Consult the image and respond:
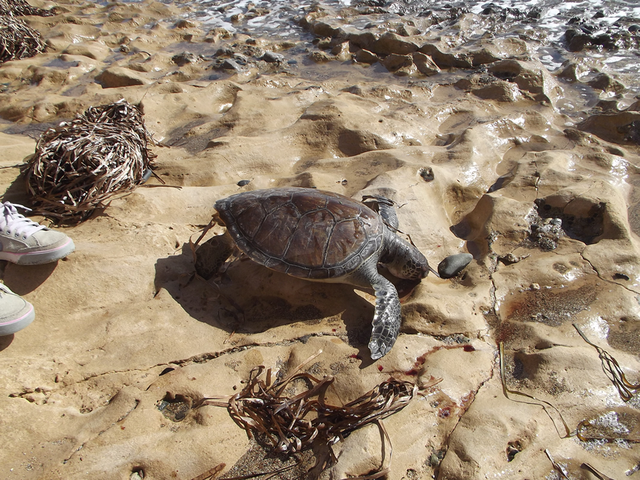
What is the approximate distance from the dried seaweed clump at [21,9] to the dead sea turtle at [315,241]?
23.8ft

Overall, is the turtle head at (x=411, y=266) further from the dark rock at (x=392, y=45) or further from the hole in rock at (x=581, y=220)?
the dark rock at (x=392, y=45)

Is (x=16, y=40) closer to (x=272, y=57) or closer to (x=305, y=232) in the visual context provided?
(x=272, y=57)

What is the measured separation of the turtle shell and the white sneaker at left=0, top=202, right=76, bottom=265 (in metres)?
1.06

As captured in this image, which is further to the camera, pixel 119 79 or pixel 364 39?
pixel 364 39

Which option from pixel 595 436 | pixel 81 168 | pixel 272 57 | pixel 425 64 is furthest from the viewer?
pixel 272 57

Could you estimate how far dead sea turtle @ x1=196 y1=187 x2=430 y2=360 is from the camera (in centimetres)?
263

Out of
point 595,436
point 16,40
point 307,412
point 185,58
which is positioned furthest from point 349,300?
point 16,40

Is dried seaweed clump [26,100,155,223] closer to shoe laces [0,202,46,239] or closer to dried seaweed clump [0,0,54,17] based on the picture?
shoe laces [0,202,46,239]

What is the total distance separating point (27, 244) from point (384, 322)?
222 centimetres

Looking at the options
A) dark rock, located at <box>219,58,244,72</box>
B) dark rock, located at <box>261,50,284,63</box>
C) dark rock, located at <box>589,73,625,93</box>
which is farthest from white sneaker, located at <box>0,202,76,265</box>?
dark rock, located at <box>589,73,625,93</box>

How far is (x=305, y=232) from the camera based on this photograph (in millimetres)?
2672

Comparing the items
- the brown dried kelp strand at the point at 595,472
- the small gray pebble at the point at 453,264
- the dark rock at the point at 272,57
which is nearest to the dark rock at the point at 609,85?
the small gray pebble at the point at 453,264

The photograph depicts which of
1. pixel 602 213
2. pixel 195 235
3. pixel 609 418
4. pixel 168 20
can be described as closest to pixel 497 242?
pixel 602 213

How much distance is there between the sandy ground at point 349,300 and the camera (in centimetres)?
182
